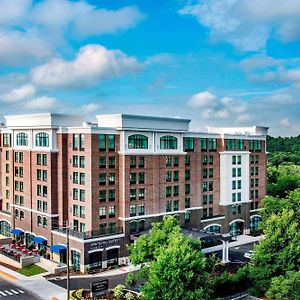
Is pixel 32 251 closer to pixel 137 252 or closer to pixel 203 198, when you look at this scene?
pixel 137 252

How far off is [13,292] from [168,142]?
81.0ft

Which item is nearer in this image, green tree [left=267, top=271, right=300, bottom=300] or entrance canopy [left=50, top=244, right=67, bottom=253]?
green tree [left=267, top=271, right=300, bottom=300]

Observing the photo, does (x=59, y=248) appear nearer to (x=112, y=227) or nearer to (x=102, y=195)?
(x=112, y=227)

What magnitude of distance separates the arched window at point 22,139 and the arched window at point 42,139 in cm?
242

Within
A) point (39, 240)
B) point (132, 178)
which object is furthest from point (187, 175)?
point (39, 240)

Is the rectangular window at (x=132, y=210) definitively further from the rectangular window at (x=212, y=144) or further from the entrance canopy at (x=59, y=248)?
the rectangular window at (x=212, y=144)

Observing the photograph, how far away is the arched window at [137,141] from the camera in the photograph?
4959 cm

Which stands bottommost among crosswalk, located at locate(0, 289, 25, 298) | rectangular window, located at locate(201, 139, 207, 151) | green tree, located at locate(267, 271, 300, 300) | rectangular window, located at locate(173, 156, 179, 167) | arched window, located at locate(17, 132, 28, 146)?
crosswalk, located at locate(0, 289, 25, 298)

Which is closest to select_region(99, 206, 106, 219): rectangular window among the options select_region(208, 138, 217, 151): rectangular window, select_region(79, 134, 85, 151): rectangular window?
select_region(79, 134, 85, 151): rectangular window

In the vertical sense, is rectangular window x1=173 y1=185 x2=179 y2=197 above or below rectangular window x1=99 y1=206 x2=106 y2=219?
above

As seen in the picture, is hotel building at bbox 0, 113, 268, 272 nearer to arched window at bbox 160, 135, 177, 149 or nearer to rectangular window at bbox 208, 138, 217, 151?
rectangular window at bbox 208, 138, 217, 151

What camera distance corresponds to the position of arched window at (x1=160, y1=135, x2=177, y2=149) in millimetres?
52562

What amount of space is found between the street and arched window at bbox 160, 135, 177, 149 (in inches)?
894

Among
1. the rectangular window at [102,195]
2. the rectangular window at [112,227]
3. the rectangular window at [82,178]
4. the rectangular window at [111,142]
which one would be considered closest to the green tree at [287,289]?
the rectangular window at [112,227]
